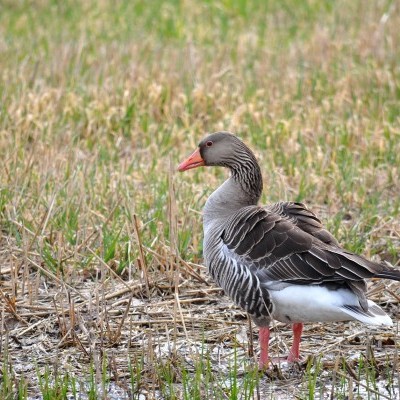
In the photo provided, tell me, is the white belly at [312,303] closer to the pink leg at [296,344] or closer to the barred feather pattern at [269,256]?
the barred feather pattern at [269,256]

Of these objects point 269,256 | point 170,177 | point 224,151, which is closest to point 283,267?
point 269,256

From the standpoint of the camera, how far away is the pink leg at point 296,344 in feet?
18.4

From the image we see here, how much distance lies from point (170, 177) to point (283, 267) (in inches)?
65.9

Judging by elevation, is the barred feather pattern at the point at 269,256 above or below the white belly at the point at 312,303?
above

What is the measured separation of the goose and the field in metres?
0.25

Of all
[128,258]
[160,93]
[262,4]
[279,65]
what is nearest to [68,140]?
[160,93]

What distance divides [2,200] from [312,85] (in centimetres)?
497

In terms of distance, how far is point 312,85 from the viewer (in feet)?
37.3

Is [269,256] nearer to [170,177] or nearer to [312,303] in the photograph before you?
[312,303]

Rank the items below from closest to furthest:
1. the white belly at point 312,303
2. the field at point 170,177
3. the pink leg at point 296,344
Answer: the white belly at point 312,303, the field at point 170,177, the pink leg at point 296,344

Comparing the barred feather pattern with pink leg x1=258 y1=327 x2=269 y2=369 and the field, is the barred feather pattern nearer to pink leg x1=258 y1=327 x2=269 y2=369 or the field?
pink leg x1=258 y1=327 x2=269 y2=369

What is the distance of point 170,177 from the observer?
22.3ft

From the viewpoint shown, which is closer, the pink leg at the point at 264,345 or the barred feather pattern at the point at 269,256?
the barred feather pattern at the point at 269,256

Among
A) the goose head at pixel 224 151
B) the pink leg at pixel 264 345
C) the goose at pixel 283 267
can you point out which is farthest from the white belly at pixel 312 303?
the goose head at pixel 224 151
